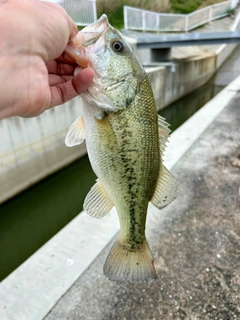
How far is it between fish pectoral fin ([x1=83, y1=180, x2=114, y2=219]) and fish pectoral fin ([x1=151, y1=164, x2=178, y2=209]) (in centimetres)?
30

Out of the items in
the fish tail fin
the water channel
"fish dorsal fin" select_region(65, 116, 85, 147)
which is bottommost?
the water channel

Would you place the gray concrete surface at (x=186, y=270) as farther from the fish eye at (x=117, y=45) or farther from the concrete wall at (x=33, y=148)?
the concrete wall at (x=33, y=148)

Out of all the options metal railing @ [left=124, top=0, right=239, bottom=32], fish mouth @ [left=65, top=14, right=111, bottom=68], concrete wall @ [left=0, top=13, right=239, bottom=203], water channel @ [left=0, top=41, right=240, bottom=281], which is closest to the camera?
fish mouth @ [left=65, top=14, right=111, bottom=68]

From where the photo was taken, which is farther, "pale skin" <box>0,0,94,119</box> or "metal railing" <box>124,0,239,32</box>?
"metal railing" <box>124,0,239,32</box>

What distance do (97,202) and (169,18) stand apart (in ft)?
60.5

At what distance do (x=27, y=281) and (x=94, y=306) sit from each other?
68cm

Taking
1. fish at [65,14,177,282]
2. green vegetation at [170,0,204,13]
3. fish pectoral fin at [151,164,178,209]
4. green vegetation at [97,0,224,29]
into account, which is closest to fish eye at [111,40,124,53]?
fish at [65,14,177,282]

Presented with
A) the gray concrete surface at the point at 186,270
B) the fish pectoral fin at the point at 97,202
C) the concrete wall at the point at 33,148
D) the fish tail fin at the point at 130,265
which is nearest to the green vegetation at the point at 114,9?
the concrete wall at the point at 33,148

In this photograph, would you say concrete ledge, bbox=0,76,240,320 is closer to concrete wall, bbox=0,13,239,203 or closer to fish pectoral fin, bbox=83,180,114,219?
fish pectoral fin, bbox=83,180,114,219

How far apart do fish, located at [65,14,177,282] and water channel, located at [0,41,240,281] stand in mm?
3993

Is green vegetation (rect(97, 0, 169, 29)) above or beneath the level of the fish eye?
beneath

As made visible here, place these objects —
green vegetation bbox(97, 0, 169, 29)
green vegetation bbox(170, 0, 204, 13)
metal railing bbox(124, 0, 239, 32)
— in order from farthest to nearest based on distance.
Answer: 1. green vegetation bbox(170, 0, 204, 13)
2. green vegetation bbox(97, 0, 169, 29)
3. metal railing bbox(124, 0, 239, 32)

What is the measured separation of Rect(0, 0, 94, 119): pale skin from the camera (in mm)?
1075

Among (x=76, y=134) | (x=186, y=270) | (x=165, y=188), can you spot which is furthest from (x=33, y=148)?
(x=165, y=188)
